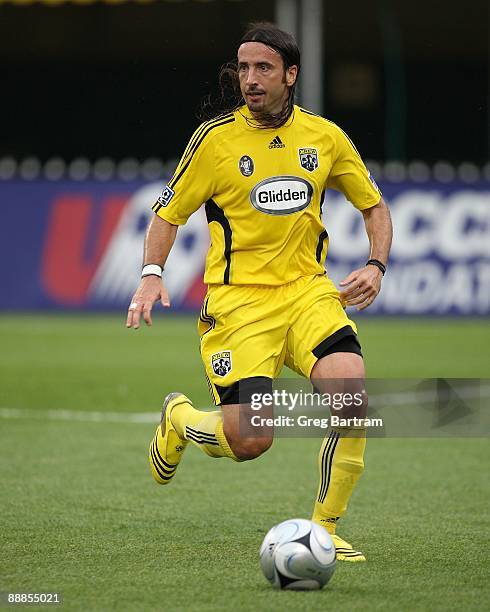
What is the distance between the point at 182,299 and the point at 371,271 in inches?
456

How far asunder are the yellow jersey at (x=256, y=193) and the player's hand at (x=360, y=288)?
217 mm

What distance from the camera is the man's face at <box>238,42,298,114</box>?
19.3 feet

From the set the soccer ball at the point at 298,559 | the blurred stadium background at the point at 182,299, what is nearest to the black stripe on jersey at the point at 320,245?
the blurred stadium background at the point at 182,299

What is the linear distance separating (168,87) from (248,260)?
76.6ft

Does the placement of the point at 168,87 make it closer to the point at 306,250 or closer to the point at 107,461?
the point at 107,461

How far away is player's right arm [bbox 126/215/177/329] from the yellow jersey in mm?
50

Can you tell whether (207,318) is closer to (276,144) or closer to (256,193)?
(256,193)

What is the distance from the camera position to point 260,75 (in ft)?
19.4

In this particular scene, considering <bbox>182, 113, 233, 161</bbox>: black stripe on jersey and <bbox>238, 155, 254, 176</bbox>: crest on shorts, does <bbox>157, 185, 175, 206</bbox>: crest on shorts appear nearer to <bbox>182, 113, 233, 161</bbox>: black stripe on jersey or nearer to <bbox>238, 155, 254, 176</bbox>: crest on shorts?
<bbox>182, 113, 233, 161</bbox>: black stripe on jersey

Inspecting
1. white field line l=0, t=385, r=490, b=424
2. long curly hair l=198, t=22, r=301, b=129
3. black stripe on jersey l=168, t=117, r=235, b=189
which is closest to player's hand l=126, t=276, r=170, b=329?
black stripe on jersey l=168, t=117, r=235, b=189

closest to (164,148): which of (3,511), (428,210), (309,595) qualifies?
(428,210)

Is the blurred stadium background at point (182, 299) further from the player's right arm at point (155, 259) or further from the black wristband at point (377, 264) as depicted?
the black wristband at point (377, 264)

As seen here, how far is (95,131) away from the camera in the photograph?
2802 centimetres

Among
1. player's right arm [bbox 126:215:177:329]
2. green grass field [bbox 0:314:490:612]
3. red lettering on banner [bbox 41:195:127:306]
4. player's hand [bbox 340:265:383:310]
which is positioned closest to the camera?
green grass field [bbox 0:314:490:612]
